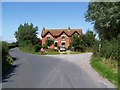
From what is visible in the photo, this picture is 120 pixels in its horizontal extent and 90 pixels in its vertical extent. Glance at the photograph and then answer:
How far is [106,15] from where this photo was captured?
95.7ft

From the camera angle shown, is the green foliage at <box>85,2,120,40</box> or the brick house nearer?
the green foliage at <box>85,2,120,40</box>

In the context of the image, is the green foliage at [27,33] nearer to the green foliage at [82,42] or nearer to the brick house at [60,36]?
the brick house at [60,36]

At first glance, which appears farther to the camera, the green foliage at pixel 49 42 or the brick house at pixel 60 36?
the brick house at pixel 60 36

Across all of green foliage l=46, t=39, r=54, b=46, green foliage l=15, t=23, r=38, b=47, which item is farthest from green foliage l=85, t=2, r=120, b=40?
green foliage l=15, t=23, r=38, b=47

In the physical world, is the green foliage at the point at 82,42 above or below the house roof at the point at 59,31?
below

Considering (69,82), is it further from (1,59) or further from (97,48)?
(97,48)

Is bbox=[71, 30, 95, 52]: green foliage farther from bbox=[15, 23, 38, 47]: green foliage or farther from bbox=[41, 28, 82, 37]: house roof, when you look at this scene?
bbox=[15, 23, 38, 47]: green foliage

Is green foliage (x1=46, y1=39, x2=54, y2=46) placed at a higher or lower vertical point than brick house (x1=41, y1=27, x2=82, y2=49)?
lower

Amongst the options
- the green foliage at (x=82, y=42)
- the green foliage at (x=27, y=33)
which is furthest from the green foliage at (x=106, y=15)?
the green foliage at (x=27, y=33)

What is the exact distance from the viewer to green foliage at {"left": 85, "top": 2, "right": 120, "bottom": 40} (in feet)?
93.8

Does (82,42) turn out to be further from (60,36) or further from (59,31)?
(59,31)

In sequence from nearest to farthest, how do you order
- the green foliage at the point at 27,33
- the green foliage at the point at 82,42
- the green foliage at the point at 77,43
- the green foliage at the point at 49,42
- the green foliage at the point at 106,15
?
the green foliage at the point at 106,15 < the green foliage at the point at 82,42 < the green foliage at the point at 77,43 < the green foliage at the point at 49,42 < the green foliage at the point at 27,33

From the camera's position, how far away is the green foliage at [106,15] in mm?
28594

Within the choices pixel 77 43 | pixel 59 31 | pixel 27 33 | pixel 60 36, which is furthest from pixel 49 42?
pixel 27 33
